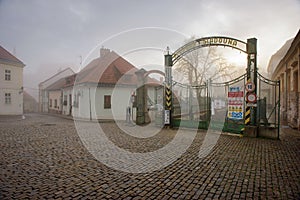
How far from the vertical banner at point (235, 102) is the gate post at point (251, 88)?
1.67 feet

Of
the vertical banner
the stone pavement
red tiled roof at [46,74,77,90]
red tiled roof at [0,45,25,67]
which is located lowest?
the stone pavement

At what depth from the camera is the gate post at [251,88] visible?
9.26 m

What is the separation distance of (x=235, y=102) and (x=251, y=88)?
3.61 feet

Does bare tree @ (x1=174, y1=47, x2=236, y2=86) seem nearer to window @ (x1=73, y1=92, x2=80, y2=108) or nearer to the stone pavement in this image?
window @ (x1=73, y1=92, x2=80, y2=108)

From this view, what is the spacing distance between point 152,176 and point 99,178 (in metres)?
1.14

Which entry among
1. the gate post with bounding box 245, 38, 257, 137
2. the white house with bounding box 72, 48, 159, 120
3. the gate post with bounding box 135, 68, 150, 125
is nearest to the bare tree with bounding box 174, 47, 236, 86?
the white house with bounding box 72, 48, 159, 120

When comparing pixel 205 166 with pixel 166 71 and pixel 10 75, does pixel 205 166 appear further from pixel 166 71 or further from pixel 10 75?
pixel 10 75

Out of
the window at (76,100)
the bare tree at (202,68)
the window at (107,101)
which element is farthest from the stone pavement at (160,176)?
the bare tree at (202,68)

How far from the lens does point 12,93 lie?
82.9 feet

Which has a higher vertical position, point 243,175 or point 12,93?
point 12,93

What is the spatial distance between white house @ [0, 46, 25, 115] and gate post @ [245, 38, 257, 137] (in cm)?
2531

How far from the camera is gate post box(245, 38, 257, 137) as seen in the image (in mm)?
9258

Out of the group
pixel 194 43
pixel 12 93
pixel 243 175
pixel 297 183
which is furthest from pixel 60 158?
pixel 12 93

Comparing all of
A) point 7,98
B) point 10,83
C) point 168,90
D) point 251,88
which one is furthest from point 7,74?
point 251,88
